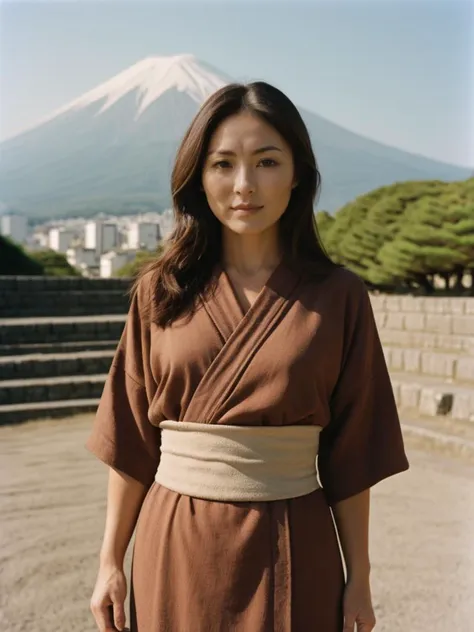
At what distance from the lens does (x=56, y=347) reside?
348 inches

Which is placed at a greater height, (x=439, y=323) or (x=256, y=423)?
(x=256, y=423)

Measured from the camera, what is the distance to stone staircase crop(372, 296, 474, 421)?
6152 mm

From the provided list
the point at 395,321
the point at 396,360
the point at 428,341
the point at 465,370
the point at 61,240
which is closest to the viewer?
the point at 465,370

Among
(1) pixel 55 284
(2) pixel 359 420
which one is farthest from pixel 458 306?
(2) pixel 359 420

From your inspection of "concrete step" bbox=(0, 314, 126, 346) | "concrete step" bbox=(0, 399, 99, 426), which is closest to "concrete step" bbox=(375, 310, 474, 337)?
"concrete step" bbox=(0, 314, 126, 346)

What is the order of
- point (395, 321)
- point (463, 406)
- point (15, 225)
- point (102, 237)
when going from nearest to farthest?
point (463, 406) < point (395, 321) < point (15, 225) < point (102, 237)

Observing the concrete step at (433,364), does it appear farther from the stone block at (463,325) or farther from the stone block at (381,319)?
the stone block at (381,319)

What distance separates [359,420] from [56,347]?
803 cm

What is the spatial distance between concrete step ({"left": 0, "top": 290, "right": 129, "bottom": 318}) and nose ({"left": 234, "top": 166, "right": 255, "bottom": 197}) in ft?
29.9

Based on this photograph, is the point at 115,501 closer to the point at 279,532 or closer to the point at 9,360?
the point at 279,532

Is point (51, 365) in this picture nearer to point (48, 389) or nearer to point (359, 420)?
point (48, 389)

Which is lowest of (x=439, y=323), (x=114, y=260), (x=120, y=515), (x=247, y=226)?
(x=114, y=260)

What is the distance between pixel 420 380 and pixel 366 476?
20.0 ft

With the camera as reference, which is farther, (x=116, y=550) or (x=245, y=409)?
(x=116, y=550)
